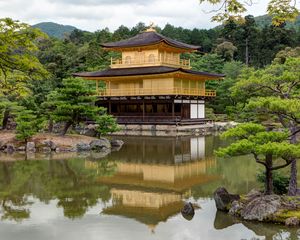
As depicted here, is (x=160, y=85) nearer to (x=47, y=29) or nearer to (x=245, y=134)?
(x=245, y=134)

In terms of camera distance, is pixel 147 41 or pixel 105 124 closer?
pixel 105 124

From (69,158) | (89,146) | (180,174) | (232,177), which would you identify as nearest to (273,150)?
(232,177)

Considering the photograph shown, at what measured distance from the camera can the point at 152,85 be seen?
1270 inches

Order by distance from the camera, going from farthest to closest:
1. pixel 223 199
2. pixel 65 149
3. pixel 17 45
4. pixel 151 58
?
pixel 151 58, pixel 65 149, pixel 223 199, pixel 17 45

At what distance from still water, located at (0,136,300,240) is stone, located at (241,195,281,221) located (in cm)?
26

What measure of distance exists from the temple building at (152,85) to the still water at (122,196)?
495 inches

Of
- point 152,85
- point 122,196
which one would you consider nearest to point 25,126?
point 122,196

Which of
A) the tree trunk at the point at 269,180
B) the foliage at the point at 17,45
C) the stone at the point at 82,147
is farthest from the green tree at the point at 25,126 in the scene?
the foliage at the point at 17,45

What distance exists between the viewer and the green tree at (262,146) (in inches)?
319

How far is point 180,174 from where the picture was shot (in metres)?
14.0

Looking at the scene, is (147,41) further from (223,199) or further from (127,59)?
(223,199)

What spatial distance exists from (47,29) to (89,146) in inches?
6473

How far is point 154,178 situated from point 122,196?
270cm

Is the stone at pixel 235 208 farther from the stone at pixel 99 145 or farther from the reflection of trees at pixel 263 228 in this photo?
the stone at pixel 99 145
